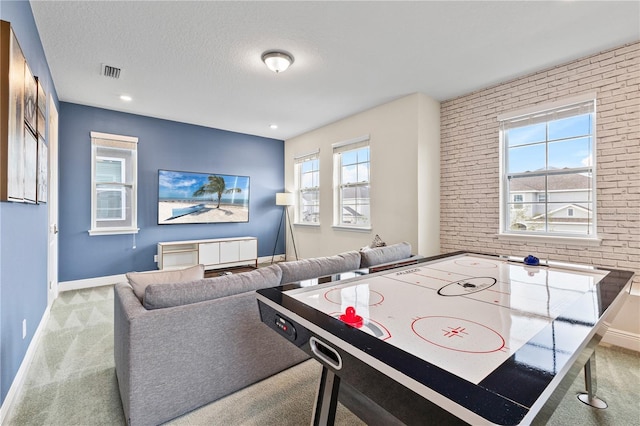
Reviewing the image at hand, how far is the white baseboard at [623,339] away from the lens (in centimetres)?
255

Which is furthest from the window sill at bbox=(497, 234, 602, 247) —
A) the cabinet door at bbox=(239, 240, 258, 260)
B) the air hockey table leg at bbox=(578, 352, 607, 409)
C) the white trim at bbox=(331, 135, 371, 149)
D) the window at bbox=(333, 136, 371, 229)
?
the cabinet door at bbox=(239, 240, 258, 260)

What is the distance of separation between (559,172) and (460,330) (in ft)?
10.4

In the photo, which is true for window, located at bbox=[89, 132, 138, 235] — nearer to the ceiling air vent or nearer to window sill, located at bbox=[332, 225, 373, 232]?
the ceiling air vent

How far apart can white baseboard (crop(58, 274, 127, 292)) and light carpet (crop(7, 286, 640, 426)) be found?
1.99 meters

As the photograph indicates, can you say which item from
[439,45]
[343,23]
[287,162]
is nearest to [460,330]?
[343,23]

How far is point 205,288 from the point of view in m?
1.78

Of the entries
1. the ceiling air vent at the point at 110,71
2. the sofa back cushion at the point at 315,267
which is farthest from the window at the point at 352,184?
the ceiling air vent at the point at 110,71

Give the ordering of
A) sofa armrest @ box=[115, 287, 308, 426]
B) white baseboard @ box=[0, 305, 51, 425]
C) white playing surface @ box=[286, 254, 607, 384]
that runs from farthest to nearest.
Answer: white baseboard @ box=[0, 305, 51, 425]
sofa armrest @ box=[115, 287, 308, 426]
white playing surface @ box=[286, 254, 607, 384]

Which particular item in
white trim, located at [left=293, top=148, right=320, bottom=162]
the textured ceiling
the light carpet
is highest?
the textured ceiling

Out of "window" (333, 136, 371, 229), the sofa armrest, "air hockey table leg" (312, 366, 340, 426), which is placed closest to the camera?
"air hockey table leg" (312, 366, 340, 426)

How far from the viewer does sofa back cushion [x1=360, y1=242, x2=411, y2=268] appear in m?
2.59

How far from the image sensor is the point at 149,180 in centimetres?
495

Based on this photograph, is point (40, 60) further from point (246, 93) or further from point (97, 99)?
point (246, 93)

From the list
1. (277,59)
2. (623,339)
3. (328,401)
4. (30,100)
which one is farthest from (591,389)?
(30,100)
